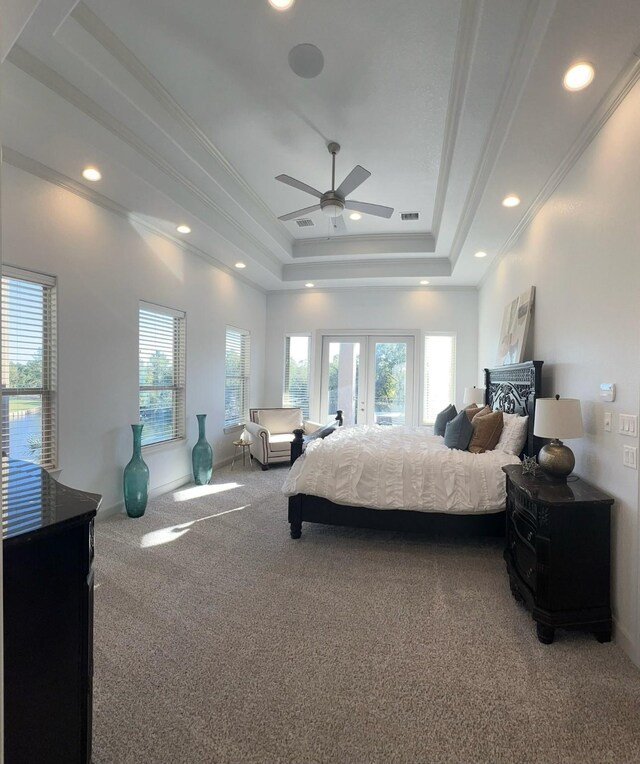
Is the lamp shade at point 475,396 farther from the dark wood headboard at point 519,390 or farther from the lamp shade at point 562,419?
the lamp shade at point 562,419

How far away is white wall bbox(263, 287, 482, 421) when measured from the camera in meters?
6.80

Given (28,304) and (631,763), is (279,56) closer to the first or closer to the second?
(28,304)

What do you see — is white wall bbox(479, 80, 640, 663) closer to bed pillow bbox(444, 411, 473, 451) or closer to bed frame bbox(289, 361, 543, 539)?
bed frame bbox(289, 361, 543, 539)

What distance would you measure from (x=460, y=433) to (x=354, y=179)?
2.35 m

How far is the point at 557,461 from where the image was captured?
252 centimetres

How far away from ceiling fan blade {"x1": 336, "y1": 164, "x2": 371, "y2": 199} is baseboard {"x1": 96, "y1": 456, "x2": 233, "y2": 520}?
3.62 m

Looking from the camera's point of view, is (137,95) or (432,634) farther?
(137,95)

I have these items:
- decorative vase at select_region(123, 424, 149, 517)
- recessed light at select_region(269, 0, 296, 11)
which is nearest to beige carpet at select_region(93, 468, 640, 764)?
decorative vase at select_region(123, 424, 149, 517)

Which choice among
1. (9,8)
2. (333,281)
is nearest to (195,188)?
(9,8)

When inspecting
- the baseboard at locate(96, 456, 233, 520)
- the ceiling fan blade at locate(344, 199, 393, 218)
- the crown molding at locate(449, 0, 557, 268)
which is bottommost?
the baseboard at locate(96, 456, 233, 520)

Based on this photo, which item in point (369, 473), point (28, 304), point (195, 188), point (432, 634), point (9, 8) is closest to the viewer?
point (9, 8)

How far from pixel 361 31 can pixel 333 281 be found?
4.27 meters

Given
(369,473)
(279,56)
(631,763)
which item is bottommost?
(631,763)

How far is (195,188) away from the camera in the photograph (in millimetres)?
3959
